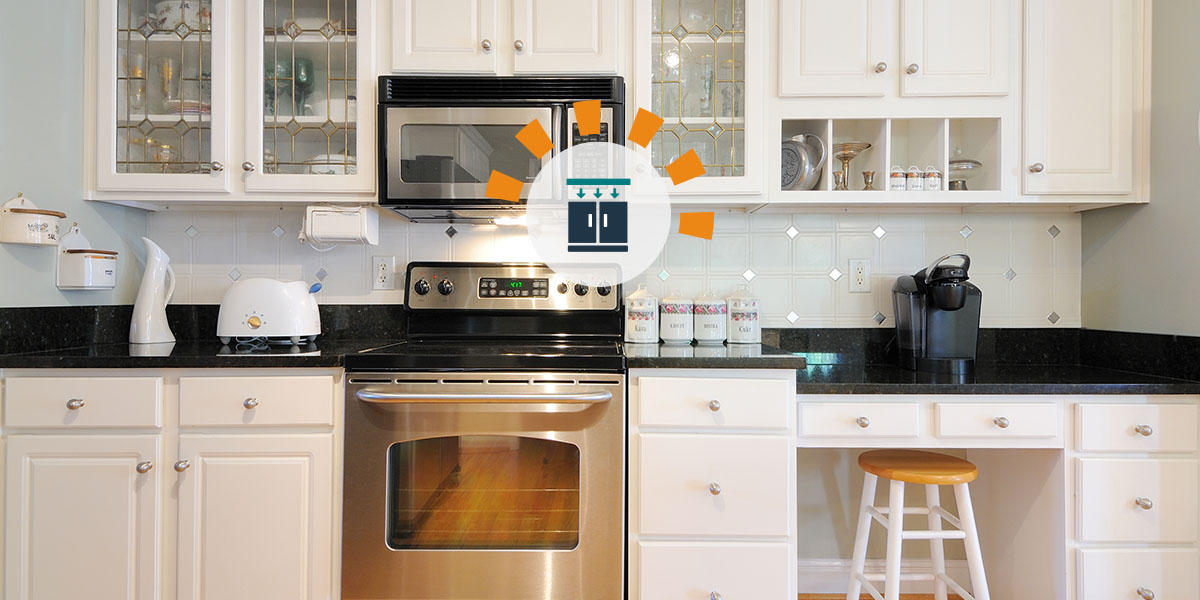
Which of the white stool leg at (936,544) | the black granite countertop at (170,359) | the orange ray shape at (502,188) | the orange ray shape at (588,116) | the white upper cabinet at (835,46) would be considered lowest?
the white stool leg at (936,544)

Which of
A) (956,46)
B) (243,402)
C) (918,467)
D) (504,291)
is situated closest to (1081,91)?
(956,46)

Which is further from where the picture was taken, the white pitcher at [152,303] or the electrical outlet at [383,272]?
the electrical outlet at [383,272]

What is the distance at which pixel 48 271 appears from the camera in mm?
1829

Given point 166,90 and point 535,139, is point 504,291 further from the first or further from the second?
point 166,90

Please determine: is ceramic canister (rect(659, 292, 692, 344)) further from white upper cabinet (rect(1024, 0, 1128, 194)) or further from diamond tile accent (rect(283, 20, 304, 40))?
diamond tile accent (rect(283, 20, 304, 40))

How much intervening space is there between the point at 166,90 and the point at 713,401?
193 cm

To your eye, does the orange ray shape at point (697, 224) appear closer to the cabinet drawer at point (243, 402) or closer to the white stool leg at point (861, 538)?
the white stool leg at point (861, 538)

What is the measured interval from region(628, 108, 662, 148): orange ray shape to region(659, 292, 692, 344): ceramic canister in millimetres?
521

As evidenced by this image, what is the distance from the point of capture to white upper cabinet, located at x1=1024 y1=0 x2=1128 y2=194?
6.08 ft

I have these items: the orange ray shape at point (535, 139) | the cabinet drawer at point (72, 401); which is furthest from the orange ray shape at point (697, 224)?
the cabinet drawer at point (72, 401)

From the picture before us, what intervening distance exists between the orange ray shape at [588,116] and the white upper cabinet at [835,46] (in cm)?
58

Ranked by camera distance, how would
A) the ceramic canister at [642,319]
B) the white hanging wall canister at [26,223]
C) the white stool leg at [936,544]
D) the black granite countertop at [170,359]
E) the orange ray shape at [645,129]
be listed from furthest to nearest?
the ceramic canister at [642,319] < the orange ray shape at [645,129] < the white stool leg at [936,544] < the white hanging wall canister at [26,223] < the black granite countertop at [170,359]

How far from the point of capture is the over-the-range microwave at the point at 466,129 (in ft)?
6.09

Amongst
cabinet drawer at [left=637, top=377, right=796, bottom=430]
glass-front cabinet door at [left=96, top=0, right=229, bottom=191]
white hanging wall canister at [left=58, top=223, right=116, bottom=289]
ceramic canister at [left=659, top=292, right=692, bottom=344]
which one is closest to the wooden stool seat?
cabinet drawer at [left=637, top=377, right=796, bottom=430]
